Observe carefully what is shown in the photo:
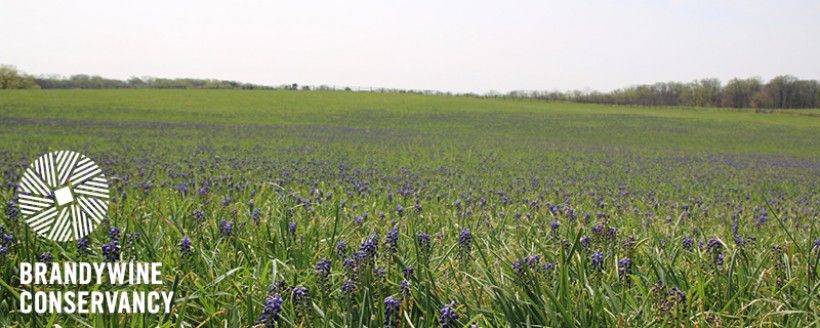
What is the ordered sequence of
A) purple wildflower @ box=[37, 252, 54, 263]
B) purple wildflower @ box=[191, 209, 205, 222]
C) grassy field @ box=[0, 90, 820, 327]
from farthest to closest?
1. purple wildflower @ box=[191, 209, 205, 222]
2. purple wildflower @ box=[37, 252, 54, 263]
3. grassy field @ box=[0, 90, 820, 327]

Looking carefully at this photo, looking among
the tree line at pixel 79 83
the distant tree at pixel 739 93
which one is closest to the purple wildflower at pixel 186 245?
the tree line at pixel 79 83

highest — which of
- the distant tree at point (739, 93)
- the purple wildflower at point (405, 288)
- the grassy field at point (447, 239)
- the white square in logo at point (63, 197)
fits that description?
the distant tree at point (739, 93)

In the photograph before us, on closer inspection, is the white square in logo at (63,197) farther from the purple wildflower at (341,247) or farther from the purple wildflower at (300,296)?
the purple wildflower at (300,296)

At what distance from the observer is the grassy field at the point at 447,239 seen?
2842 millimetres

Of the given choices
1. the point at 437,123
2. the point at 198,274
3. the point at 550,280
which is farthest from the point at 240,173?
the point at 437,123

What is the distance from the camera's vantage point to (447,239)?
4.91m

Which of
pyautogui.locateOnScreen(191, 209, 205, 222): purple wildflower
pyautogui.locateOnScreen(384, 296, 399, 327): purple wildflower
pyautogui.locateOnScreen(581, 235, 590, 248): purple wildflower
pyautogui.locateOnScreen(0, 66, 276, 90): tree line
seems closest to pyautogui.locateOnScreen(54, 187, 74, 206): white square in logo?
pyautogui.locateOnScreen(191, 209, 205, 222): purple wildflower

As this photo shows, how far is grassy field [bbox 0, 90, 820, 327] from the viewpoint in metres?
2.84

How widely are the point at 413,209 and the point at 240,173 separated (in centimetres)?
781

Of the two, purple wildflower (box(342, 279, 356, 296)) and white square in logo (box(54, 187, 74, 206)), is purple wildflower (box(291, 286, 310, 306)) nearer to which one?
purple wildflower (box(342, 279, 356, 296))

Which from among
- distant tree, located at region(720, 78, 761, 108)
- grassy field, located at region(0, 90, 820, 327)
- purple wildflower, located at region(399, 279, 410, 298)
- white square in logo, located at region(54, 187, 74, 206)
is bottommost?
grassy field, located at region(0, 90, 820, 327)

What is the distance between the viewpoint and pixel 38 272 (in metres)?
3.17

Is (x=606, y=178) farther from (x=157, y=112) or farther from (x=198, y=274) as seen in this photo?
(x=157, y=112)

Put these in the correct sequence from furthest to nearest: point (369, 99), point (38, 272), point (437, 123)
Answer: point (369, 99) < point (437, 123) < point (38, 272)
